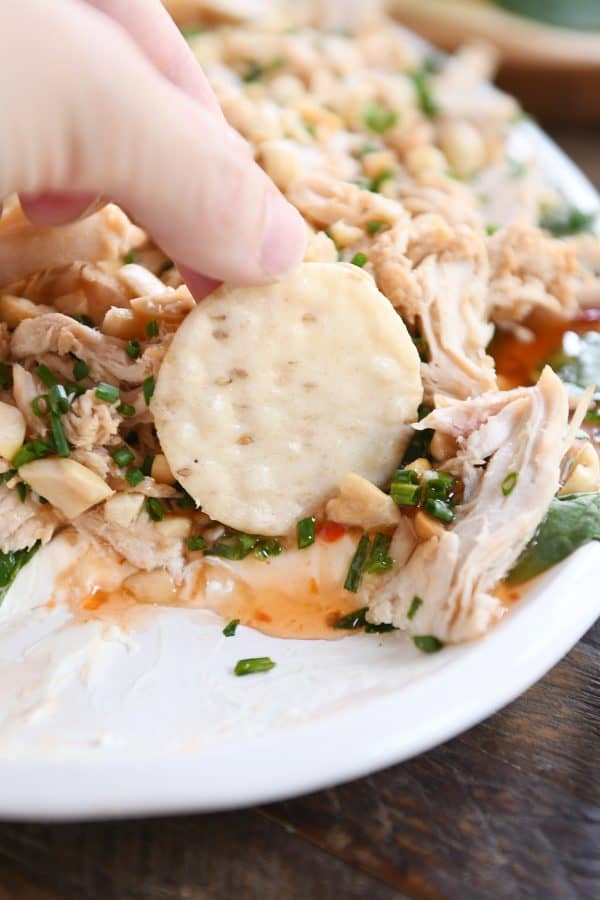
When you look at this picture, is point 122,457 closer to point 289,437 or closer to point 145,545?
point 145,545

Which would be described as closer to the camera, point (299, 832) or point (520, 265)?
point (299, 832)

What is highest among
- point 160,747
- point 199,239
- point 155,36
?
point 155,36

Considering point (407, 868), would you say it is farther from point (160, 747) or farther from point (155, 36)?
point (155, 36)

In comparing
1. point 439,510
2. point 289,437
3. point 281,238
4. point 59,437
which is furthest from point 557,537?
point 59,437

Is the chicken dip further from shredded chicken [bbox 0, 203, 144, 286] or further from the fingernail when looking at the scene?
the fingernail

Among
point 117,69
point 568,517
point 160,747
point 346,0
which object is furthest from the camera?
point 346,0

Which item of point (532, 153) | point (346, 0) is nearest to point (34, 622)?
point (532, 153)

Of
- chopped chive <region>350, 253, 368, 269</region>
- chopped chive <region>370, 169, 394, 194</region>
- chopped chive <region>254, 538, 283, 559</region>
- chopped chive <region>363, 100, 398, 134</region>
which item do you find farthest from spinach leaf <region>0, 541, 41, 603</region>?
chopped chive <region>363, 100, 398, 134</region>
